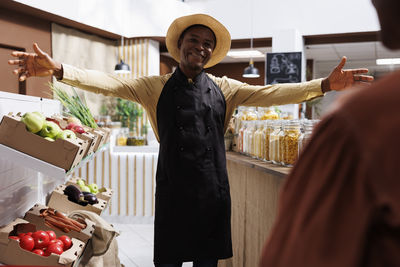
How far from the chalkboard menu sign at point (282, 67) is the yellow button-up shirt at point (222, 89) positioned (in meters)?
5.23

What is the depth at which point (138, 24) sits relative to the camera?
→ 8906 mm

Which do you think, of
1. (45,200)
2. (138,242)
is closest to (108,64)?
(138,242)

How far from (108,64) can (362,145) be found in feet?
29.8

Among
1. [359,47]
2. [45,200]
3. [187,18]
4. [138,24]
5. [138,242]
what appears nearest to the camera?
[187,18]

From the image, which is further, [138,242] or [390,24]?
[138,242]

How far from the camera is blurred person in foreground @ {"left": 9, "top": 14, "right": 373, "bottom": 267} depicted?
2.17m

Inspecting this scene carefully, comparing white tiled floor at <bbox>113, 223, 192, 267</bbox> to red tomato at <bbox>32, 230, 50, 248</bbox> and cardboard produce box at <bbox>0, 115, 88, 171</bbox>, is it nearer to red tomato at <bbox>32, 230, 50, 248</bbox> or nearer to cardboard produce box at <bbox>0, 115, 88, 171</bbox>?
red tomato at <bbox>32, 230, 50, 248</bbox>

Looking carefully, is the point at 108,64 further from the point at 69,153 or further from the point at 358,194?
the point at 358,194

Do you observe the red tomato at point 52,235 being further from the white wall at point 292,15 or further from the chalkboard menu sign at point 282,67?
the white wall at point 292,15

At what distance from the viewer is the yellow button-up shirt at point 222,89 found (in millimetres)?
2180

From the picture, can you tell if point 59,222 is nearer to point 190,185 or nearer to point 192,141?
point 190,185

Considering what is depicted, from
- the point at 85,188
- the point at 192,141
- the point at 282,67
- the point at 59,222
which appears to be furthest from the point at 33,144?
the point at 282,67

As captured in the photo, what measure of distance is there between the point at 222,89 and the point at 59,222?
117cm

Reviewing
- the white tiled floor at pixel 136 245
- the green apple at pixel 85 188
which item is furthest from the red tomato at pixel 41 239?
the white tiled floor at pixel 136 245
